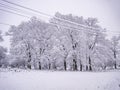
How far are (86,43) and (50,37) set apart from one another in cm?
759

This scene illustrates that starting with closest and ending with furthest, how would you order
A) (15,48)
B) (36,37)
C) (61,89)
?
(61,89), (15,48), (36,37)

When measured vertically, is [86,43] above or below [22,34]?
below

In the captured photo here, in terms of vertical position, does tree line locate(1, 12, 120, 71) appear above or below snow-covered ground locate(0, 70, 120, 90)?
above

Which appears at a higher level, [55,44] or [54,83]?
[55,44]

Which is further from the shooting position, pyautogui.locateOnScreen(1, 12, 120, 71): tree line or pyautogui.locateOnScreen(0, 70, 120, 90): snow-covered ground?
pyautogui.locateOnScreen(1, 12, 120, 71): tree line

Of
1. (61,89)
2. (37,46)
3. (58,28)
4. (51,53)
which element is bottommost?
(61,89)

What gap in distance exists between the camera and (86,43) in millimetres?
21141

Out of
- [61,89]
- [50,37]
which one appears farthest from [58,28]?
[61,89]

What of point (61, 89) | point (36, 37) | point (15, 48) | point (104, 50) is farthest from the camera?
point (104, 50)

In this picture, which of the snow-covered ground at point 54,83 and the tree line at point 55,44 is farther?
the tree line at point 55,44

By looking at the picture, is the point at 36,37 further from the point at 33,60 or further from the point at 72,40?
the point at 72,40

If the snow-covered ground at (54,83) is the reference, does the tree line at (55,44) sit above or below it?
above

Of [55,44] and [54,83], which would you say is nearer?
[54,83]

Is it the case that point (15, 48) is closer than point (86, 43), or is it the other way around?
point (15, 48)
